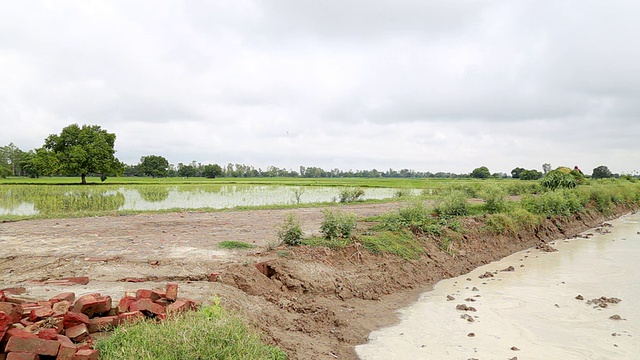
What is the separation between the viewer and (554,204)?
763 inches

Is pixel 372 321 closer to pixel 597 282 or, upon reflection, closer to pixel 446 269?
pixel 446 269

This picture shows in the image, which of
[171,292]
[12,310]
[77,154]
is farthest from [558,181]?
[77,154]

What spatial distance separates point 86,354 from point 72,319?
0.76 meters

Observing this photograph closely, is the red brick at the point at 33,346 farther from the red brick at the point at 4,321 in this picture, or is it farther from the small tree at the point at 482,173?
the small tree at the point at 482,173

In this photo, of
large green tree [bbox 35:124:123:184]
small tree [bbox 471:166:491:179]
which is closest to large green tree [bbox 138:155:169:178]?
large green tree [bbox 35:124:123:184]

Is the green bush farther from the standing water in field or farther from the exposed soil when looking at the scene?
the standing water in field

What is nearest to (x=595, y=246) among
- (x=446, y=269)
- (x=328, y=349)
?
(x=446, y=269)

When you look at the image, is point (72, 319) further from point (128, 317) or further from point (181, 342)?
point (181, 342)

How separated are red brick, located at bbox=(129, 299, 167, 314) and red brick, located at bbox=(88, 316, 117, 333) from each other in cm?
24

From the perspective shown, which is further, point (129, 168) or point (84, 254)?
point (129, 168)

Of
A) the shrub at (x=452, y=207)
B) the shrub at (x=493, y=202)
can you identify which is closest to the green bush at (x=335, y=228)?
the shrub at (x=452, y=207)

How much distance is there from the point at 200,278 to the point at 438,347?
419 cm

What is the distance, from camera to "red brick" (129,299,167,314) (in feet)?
15.6

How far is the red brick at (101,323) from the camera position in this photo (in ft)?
14.8
